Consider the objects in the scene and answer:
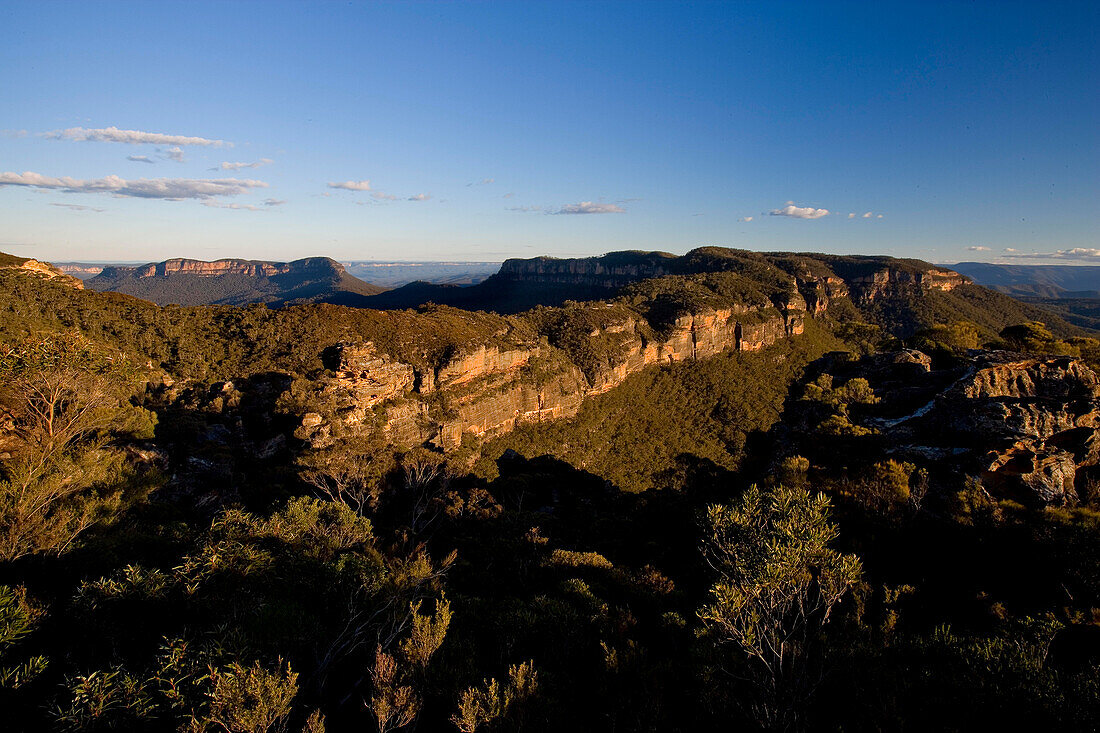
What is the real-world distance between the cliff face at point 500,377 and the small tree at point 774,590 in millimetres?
32785

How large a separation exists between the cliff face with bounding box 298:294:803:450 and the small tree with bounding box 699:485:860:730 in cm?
3278

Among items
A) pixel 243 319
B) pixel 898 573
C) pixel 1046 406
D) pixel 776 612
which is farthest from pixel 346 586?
pixel 243 319

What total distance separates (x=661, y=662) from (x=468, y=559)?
13.4 metres

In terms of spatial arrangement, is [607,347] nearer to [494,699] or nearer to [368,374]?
[368,374]

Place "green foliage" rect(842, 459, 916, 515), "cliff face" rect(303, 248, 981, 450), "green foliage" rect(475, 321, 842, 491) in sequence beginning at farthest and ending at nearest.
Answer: "green foliage" rect(475, 321, 842, 491) → "cliff face" rect(303, 248, 981, 450) → "green foliage" rect(842, 459, 916, 515)

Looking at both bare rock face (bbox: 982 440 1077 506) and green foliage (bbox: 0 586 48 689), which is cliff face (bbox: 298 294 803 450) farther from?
bare rock face (bbox: 982 440 1077 506)

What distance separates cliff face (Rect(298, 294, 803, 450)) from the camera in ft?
137

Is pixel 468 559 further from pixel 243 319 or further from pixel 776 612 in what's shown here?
pixel 243 319

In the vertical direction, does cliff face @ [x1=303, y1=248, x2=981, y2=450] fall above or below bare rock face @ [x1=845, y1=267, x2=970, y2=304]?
below

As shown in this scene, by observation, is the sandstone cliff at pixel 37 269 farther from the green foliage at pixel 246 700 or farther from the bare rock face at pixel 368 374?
the green foliage at pixel 246 700

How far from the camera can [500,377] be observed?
52.5 metres

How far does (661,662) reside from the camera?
Answer: 540 inches

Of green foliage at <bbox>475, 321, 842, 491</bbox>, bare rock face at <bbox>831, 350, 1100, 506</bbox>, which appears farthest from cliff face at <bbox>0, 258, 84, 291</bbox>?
bare rock face at <bbox>831, 350, 1100, 506</bbox>

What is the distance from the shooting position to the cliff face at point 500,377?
1641 inches
